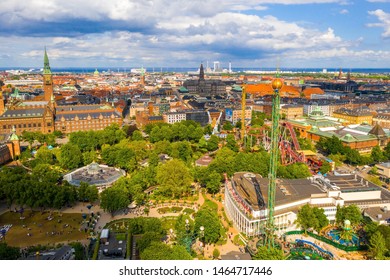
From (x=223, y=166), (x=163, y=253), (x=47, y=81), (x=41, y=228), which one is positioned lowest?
(x=41, y=228)

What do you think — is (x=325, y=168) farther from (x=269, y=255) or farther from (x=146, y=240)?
(x=146, y=240)

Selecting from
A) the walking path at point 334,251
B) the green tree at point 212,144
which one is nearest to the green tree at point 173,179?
the walking path at point 334,251

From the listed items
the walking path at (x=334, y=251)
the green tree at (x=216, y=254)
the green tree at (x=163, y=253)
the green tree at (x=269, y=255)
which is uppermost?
the green tree at (x=269, y=255)

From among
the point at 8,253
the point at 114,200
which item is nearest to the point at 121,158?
the point at 114,200

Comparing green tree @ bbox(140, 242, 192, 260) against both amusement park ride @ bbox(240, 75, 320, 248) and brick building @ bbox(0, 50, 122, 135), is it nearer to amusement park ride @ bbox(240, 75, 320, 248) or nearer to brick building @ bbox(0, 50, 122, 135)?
amusement park ride @ bbox(240, 75, 320, 248)

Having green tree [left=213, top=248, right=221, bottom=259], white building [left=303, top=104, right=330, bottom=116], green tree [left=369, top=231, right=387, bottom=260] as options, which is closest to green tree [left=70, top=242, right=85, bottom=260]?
green tree [left=213, top=248, right=221, bottom=259]

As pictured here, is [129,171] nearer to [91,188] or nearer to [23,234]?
[91,188]

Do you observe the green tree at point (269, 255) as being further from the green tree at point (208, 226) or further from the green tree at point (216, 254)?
A: the green tree at point (208, 226)
